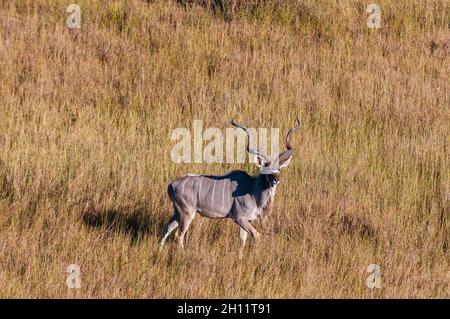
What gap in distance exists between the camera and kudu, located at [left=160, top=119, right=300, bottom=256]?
8.44 m

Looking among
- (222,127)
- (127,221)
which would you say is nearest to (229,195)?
(127,221)

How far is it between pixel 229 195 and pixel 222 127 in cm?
343

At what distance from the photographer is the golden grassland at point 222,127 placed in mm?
Answer: 8508

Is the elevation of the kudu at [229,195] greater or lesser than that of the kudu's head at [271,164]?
lesser

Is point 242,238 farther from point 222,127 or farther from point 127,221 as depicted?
point 222,127

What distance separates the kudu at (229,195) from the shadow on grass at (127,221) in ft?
1.93

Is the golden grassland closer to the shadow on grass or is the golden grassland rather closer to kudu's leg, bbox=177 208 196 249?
the shadow on grass

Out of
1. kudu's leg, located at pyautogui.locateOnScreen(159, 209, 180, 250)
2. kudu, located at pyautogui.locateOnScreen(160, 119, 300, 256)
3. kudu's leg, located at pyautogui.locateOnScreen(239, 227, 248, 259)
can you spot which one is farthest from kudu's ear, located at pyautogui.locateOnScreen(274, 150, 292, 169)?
kudu's leg, located at pyautogui.locateOnScreen(159, 209, 180, 250)

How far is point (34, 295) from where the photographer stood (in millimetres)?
7809

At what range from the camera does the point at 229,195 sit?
855 cm

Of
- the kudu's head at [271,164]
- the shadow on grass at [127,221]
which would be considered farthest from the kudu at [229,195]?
the shadow on grass at [127,221]

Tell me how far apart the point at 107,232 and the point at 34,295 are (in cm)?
137

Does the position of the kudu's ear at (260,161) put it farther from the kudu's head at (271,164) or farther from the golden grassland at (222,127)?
the golden grassland at (222,127)

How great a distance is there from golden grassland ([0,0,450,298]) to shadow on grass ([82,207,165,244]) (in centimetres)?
2
